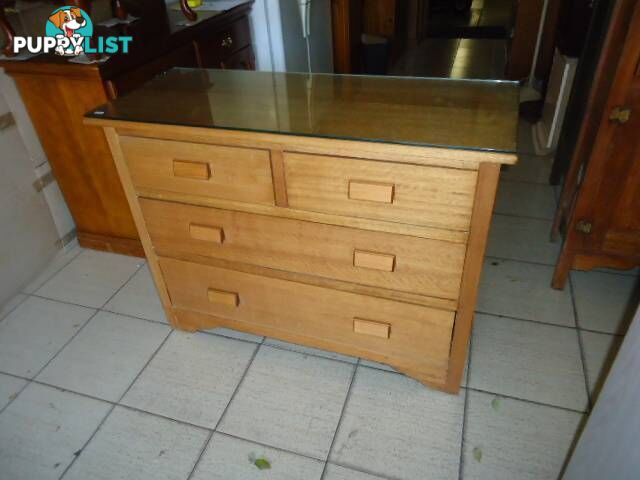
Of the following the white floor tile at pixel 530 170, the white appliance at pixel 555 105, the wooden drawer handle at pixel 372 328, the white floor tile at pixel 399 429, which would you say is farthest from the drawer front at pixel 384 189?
the white appliance at pixel 555 105

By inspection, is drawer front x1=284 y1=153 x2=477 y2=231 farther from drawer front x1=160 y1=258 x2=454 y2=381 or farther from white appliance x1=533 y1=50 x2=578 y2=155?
white appliance x1=533 y1=50 x2=578 y2=155

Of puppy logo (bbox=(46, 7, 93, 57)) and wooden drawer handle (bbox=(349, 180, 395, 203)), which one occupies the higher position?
A: puppy logo (bbox=(46, 7, 93, 57))

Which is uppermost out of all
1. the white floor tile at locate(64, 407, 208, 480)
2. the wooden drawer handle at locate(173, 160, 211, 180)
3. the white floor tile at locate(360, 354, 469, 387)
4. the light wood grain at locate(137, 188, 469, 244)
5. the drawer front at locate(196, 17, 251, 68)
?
the drawer front at locate(196, 17, 251, 68)

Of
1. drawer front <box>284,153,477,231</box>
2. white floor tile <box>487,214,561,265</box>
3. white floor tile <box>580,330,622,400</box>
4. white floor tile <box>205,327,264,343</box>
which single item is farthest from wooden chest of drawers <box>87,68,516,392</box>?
white floor tile <box>487,214,561,265</box>

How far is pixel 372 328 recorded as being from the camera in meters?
1.37

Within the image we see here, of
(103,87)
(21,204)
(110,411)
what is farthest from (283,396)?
(21,204)

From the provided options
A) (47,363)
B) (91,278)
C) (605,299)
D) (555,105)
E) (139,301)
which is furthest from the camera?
(555,105)

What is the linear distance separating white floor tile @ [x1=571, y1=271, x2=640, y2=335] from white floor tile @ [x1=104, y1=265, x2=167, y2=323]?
5.17 ft

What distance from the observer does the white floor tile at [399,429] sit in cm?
127

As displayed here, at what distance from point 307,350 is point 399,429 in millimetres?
416

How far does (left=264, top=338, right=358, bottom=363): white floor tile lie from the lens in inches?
62.5

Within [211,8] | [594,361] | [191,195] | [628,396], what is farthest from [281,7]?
[628,396]

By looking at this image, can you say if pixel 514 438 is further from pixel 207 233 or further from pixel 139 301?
pixel 139 301

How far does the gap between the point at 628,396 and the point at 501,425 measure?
68 cm
